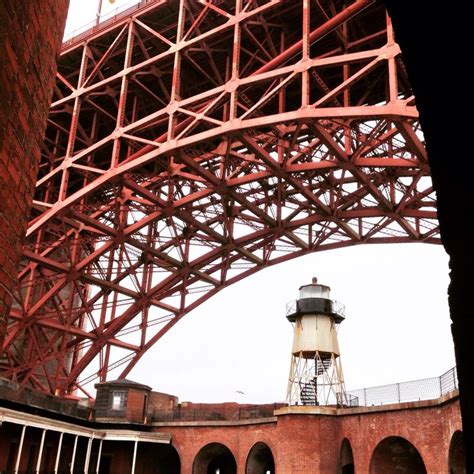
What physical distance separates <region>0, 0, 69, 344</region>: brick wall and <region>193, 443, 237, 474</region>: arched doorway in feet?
91.1

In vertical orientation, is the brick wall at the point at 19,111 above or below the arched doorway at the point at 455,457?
above

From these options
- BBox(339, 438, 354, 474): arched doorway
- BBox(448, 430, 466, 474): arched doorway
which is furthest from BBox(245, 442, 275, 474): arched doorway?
BBox(448, 430, 466, 474): arched doorway

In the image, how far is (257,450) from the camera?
28969 millimetres

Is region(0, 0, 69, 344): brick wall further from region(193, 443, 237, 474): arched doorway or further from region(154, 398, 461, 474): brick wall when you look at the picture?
region(193, 443, 237, 474): arched doorway

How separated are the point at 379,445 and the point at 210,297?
35.8ft

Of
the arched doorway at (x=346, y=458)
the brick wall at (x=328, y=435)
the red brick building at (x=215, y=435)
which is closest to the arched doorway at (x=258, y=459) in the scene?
the red brick building at (x=215, y=435)

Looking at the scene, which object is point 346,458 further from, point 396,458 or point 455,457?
point 455,457

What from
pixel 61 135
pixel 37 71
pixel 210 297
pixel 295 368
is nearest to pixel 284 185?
pixel 210 297

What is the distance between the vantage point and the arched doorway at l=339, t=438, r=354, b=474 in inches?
969

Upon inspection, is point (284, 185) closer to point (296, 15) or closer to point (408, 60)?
point (296, 15)

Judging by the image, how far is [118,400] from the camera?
3133 centimetres

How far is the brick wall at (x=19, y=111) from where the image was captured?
380 cm

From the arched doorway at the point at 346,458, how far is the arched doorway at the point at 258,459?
4473mm

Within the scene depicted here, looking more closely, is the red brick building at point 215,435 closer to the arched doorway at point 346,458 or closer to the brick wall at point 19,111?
the arched doorway at point 346,458
